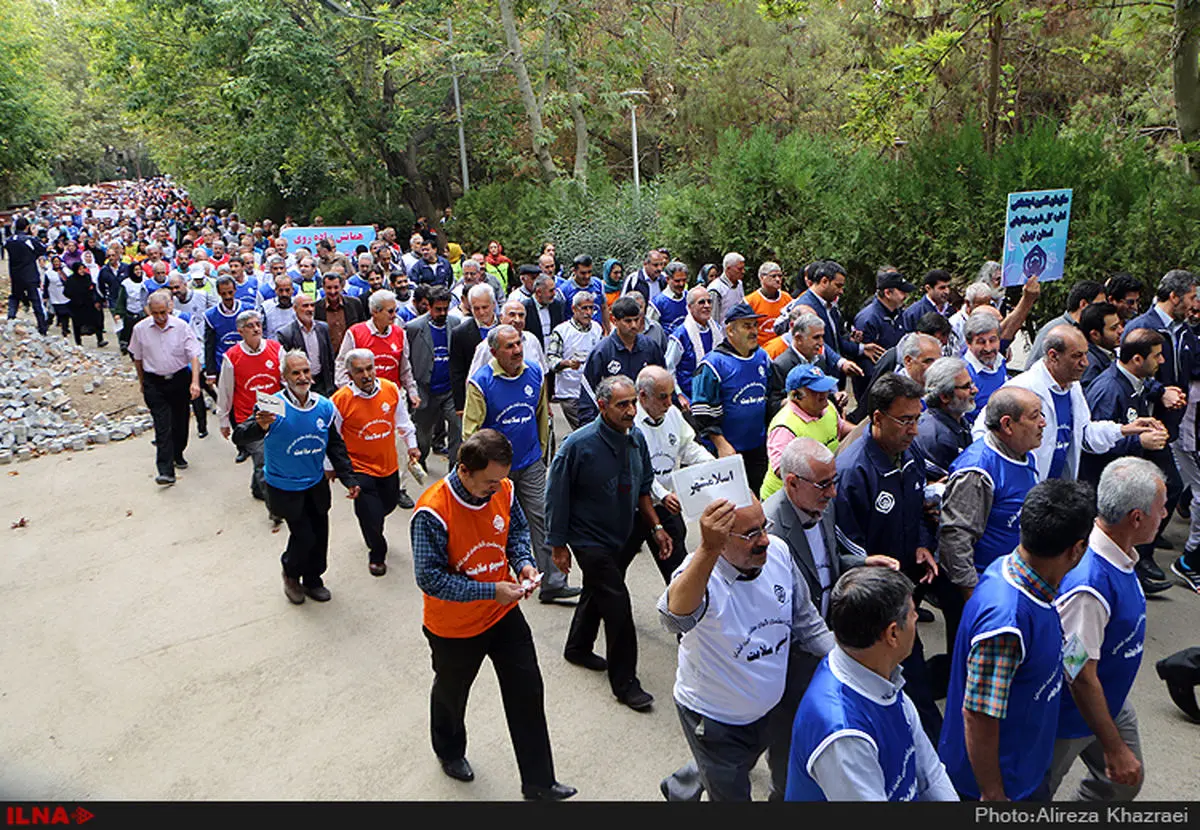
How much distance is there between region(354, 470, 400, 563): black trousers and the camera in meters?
7.08

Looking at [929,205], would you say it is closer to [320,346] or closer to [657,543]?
[320,346]

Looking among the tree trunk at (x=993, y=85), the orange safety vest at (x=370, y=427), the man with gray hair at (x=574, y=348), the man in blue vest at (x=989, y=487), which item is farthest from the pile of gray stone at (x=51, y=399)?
the tree trunk at (x=993, y=85)

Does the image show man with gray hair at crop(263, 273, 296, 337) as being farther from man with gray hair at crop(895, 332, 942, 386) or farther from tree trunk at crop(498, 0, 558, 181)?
tree trunk at crop(498, 0, 558, 181)

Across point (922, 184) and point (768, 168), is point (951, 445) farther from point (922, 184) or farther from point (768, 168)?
point (768, 168)

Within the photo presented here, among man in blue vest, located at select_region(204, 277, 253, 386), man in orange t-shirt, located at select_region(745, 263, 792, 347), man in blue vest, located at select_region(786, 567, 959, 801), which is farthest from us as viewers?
man in blue vest, located at select_region(204, 277, 253, 386)

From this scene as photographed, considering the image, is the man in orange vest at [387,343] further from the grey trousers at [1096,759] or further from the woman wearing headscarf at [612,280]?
the grey trousers at [1096,759]

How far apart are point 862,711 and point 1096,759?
5.66 feet

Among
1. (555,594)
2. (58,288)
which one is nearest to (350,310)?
(555,594)

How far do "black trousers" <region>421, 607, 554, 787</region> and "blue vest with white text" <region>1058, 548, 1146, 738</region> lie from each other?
91.1 inches

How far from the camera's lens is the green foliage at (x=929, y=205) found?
9305 mm

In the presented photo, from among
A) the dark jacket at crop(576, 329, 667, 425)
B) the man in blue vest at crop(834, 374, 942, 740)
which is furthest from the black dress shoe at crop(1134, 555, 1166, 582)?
the dark jacket at crop(576, 329, 667, 425)

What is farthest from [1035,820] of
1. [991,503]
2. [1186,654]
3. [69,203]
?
[69,203]

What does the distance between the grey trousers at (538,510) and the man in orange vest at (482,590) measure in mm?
2043

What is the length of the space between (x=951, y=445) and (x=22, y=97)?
31.5 m
